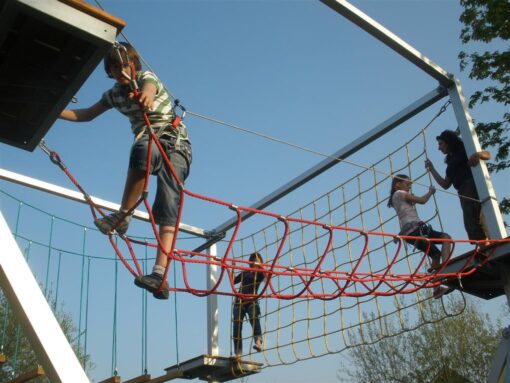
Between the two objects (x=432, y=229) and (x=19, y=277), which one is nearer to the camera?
(x=19, y=277)

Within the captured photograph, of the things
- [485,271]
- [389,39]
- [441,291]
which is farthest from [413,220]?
[389,39]

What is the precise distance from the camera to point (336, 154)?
4.40 m

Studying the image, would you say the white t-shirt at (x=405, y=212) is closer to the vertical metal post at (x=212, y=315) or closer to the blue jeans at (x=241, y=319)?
the blue jeans at (x=241, y=319)

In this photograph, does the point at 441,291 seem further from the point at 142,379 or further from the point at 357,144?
the point at 142,379

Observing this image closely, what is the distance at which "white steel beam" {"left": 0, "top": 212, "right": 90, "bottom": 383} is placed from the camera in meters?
1.92

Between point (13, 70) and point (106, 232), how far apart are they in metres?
0.75

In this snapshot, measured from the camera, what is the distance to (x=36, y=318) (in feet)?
6.56

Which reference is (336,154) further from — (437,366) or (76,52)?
(437,366)

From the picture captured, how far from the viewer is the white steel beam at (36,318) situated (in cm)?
192

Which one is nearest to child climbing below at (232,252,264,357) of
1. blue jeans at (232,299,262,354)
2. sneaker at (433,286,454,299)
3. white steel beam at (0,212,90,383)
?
blue jeans at (232,299,262,354)

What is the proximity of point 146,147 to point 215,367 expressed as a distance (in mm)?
2874

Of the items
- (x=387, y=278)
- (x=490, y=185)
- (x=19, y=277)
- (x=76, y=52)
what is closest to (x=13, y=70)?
(x=76, y=52)

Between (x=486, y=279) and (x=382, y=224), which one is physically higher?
(x=382, y=224)

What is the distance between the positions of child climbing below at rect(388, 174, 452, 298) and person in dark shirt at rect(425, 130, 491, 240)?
152 mm
